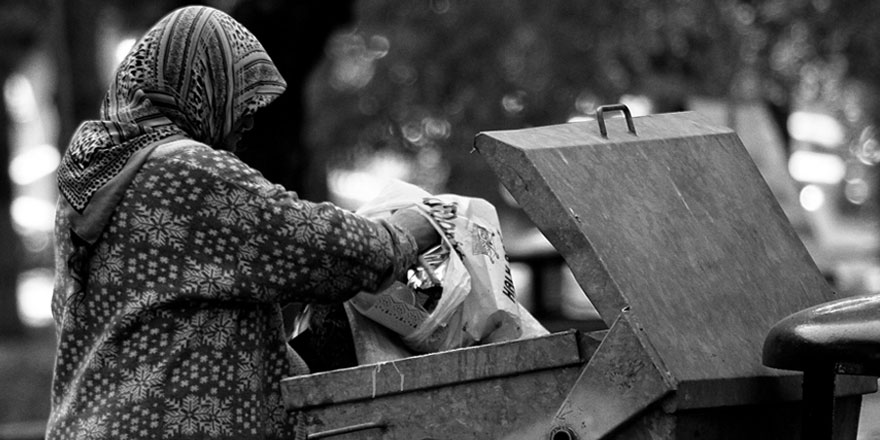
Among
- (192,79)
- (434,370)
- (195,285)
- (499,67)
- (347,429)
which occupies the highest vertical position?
(192,79)

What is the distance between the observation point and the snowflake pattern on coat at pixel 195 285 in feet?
9.21

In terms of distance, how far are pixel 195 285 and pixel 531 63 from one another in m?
8.47

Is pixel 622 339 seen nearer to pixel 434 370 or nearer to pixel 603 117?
pixel 434 370

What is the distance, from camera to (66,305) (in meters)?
2.95

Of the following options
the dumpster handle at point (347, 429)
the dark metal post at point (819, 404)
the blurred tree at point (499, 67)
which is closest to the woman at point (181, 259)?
the dumpster handle at point (347, 429)

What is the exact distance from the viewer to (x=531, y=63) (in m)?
11.1

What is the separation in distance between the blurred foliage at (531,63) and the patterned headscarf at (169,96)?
310 inches

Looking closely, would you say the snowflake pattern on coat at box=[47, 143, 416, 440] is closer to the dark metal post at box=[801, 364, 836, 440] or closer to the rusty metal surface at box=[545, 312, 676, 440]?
the rusty metal surface at box=[545, 312, 676, 440]

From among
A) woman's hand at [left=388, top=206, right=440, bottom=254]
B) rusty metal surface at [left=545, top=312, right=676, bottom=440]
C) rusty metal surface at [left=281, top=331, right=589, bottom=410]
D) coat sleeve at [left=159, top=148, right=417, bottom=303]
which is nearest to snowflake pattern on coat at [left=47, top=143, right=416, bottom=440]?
coat sleeve at [left=159, top=148, right=417, bottom=303]

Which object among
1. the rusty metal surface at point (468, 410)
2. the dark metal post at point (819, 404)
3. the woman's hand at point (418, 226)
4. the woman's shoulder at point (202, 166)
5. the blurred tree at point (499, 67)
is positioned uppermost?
the woman's shoulder at point (202, 166)

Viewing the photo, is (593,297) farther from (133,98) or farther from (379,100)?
(379,100)

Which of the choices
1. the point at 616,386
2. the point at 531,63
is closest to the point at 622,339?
the point at 616,386

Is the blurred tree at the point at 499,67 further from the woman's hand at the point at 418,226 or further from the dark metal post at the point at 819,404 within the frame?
the dark metal post at the point at 819,404

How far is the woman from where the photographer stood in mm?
2812
